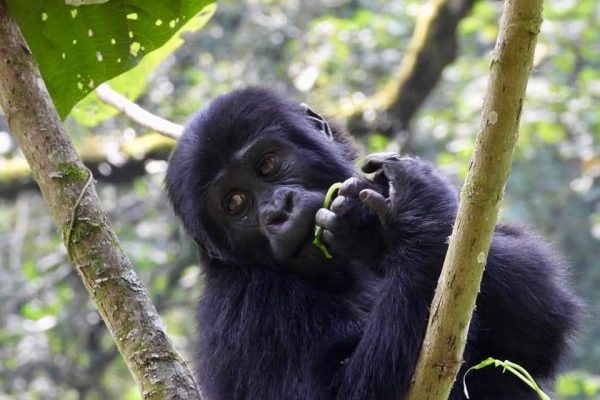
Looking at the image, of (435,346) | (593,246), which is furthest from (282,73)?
(435,346)

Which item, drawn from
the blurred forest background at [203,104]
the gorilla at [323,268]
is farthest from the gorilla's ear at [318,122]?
the blurred forest background at [203,104]

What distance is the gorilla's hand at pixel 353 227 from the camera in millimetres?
2850

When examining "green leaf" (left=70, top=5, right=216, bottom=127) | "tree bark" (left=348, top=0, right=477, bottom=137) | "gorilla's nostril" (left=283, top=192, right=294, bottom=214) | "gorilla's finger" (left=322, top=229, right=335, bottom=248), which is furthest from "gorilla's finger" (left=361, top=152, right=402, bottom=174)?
"tree bark" (left=348, top=0, right=477, bottom=137)

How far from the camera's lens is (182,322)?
1080 centimetres

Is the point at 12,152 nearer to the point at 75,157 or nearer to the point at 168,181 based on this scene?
the point at 168,181

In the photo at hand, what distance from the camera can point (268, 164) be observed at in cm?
342

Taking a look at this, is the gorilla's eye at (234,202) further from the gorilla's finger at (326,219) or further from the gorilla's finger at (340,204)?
the gorilla's finger at (340,204)

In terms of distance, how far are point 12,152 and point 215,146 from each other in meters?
5.98

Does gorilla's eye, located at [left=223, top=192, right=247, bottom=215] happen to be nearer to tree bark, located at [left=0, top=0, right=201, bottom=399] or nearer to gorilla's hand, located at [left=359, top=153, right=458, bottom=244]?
gorilla's hand, located at [left=359, top=153, right=458, bottom=244]

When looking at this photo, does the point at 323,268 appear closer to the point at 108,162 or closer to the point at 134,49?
the point at 134,49

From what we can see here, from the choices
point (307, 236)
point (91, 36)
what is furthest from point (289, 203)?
point (91, 36)

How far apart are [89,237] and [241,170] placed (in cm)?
104

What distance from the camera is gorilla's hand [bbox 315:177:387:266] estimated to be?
9.35 feet

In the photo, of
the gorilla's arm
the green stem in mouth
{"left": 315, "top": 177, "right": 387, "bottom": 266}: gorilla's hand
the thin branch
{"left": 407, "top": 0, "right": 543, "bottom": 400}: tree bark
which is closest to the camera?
{"left": 407, "top": 0, "right": 543, "bottom": 400}: tree bark
